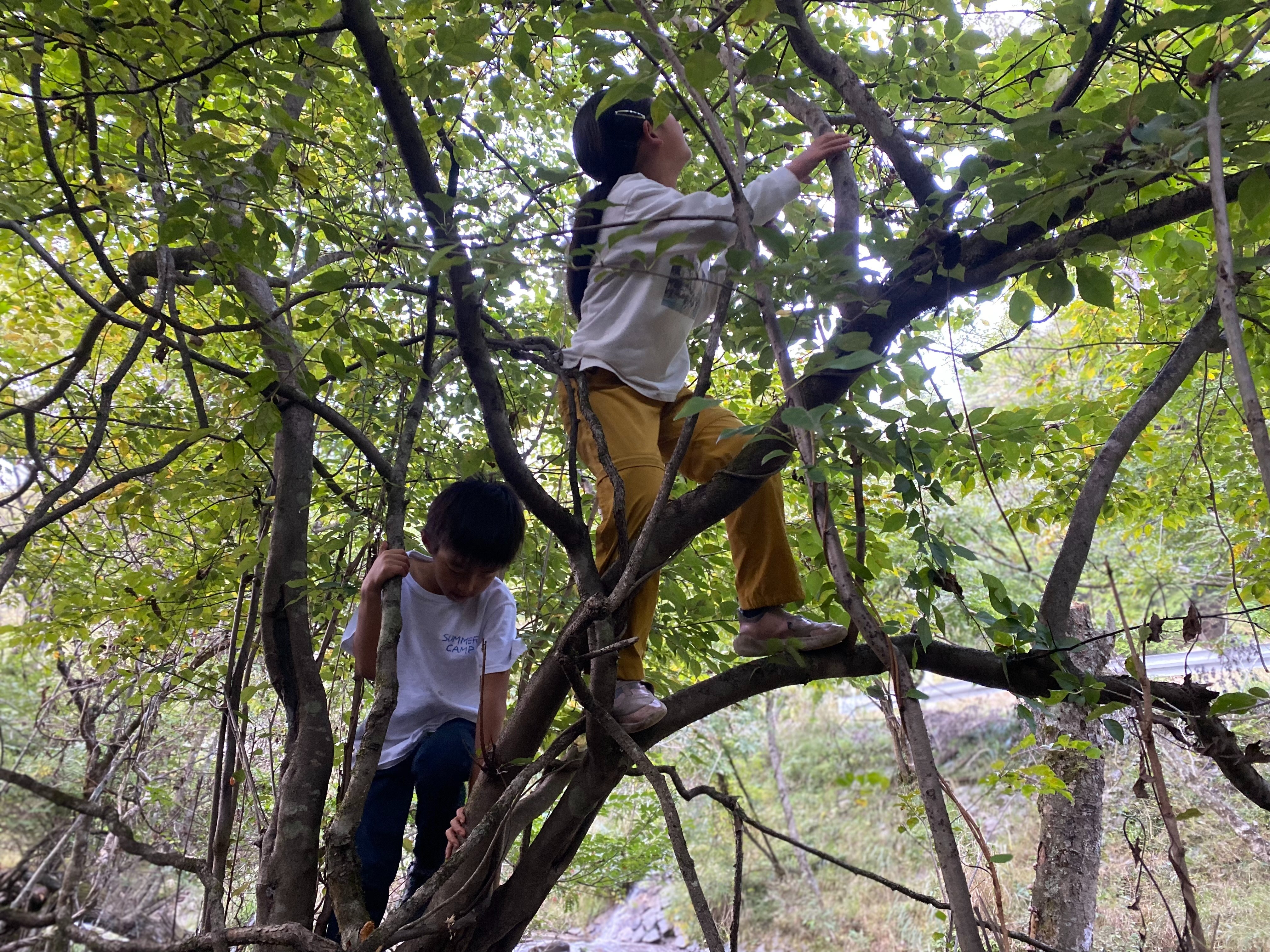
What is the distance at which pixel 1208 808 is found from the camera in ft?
21.2

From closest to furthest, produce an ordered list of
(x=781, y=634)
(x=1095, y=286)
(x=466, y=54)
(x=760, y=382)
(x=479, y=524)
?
(x=1095, y=286), (x=466, y=54), (x=760, y=382), (x=781, y=634), (x=479, y=524)

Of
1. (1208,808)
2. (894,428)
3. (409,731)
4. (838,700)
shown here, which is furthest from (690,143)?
(838,700)

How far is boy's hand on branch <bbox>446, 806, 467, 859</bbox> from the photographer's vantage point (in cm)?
149

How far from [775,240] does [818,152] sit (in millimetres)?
616

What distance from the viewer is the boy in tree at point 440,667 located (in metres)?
1.83

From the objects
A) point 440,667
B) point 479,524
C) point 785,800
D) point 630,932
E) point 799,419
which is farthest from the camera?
point 630,932

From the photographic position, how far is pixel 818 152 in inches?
58.8

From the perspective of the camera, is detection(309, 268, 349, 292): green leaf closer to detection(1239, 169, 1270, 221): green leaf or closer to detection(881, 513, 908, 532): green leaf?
detection(881, 513, 908, 532): green leaf

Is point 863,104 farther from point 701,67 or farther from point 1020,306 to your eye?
point 701,67

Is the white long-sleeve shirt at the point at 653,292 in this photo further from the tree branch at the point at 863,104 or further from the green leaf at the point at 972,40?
the green leaf at the point at 972,40

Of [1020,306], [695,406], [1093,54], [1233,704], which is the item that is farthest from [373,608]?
[1093,54]

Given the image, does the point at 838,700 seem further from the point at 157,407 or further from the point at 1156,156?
the point at 1156,156

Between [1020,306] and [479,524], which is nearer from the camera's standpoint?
[1020,306]

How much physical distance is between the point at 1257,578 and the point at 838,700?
8.29 metres
